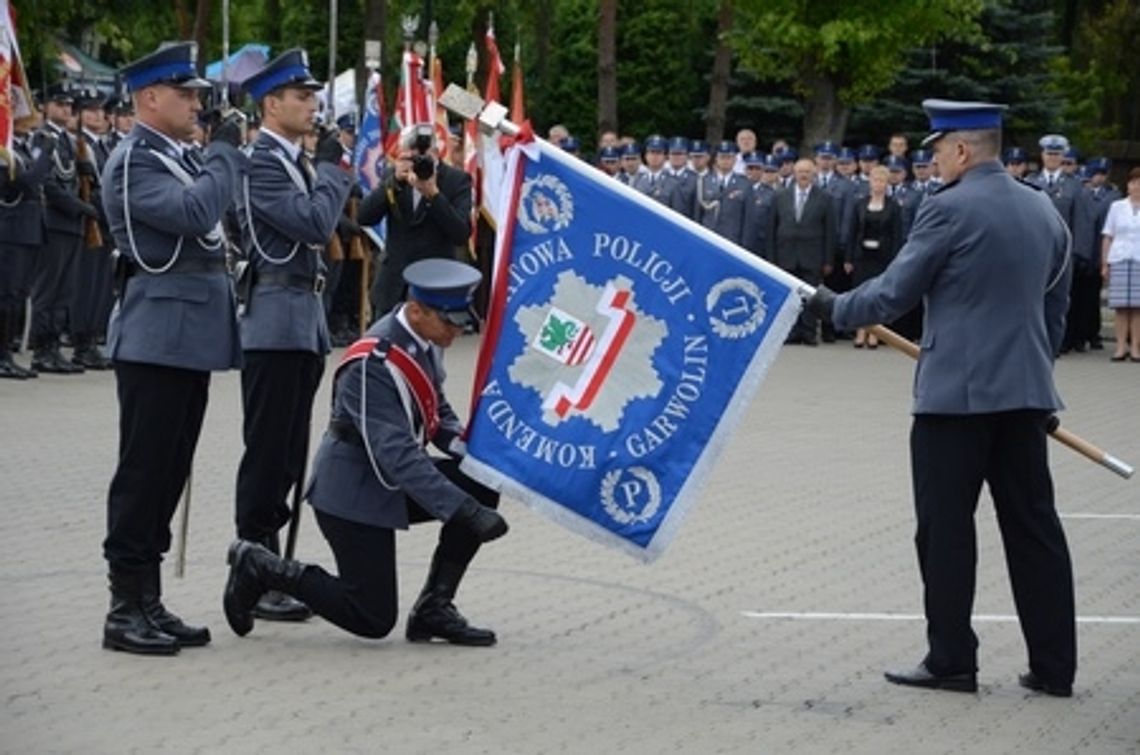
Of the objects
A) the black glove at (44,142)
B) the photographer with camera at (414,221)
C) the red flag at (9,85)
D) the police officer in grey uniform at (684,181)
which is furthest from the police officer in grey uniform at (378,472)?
the police officer in grey uniform at (684,181)

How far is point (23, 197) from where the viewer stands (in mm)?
20016

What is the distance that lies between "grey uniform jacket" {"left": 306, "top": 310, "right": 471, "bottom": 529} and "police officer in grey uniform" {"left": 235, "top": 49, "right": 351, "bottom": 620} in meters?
0.55

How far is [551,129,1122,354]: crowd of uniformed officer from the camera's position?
26891 mm

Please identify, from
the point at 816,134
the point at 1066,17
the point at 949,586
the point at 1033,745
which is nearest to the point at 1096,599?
the point at 949,586

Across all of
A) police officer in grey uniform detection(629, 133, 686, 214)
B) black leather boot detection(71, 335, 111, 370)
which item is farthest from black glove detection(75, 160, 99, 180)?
→ police officer in grey uniform detection(629, 133, 686, 214)

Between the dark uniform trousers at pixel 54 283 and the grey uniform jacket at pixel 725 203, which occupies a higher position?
the grey uniform jacket at pixel 725 203

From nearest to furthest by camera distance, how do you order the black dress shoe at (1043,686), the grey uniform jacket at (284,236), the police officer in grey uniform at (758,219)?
the black dress shoe at (1043,686) → the grey uniform jacket at (284,236) → the police officer in grey uniform at (758,219)

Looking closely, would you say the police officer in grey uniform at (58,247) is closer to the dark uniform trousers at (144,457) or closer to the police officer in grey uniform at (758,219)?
the police officer in grey uniform at (758,219)

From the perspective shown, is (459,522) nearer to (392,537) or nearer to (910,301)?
(392,537)

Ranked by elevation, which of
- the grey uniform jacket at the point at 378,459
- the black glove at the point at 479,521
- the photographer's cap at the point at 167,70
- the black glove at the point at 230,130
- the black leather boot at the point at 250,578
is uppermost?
the photographer's cap at the point at 167,70

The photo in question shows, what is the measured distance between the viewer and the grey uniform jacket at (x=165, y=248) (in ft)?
29.3

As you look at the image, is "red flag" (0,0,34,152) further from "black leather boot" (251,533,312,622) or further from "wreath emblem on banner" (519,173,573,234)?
"wreath emblem on banner" (519,173,573,234)

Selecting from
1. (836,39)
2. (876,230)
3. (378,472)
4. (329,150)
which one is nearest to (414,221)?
(329,150)

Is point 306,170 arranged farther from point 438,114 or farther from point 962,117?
point 438,114
